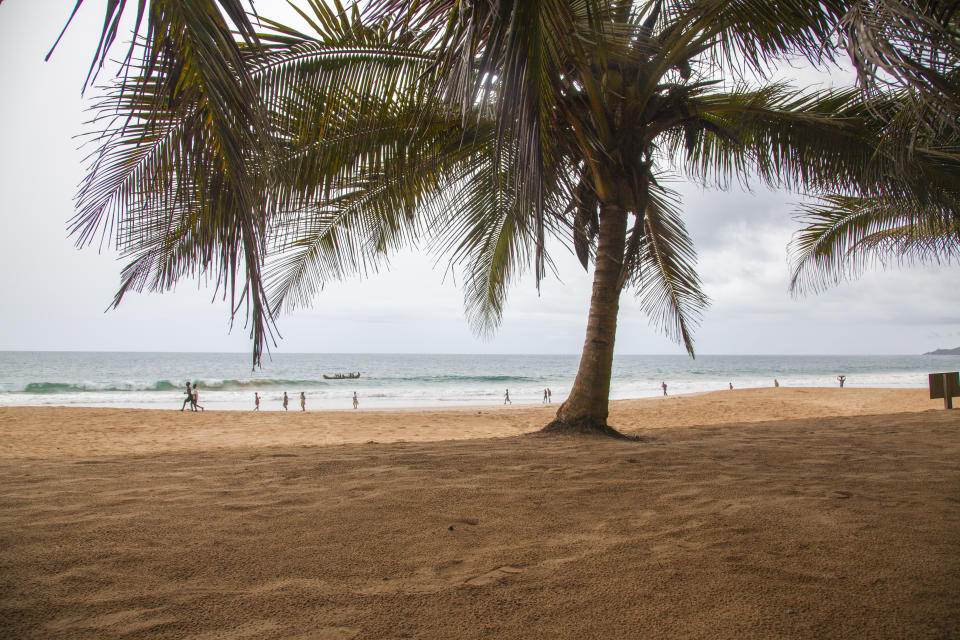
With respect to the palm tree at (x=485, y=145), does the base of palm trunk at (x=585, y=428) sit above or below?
below

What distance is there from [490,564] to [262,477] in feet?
6.28

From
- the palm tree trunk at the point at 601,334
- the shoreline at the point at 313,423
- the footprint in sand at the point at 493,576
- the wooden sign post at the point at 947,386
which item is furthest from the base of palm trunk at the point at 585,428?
the wooden sign post at the point at 947,386

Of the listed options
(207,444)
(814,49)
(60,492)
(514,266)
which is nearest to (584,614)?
(60,492)

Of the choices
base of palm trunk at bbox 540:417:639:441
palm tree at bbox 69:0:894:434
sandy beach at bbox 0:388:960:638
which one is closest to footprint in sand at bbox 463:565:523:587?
sandy beach at bbox 0:388:960:638

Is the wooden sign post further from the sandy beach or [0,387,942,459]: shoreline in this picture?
the sandy beach

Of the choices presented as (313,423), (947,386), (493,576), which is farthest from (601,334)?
(313,423)

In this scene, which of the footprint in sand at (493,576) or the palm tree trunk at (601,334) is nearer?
the footprint in sand at (493,576)

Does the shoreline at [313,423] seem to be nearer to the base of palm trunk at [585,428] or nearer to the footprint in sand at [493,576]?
the base of palm trunk at [585,428]

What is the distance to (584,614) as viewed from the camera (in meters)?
1.43

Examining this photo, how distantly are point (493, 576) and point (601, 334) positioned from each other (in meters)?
3.70

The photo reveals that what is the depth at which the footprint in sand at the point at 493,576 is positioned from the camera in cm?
165

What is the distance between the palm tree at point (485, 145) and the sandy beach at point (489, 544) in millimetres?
937

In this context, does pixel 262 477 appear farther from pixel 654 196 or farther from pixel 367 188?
pixel 654 196

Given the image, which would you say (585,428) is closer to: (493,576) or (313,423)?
(493,576)
